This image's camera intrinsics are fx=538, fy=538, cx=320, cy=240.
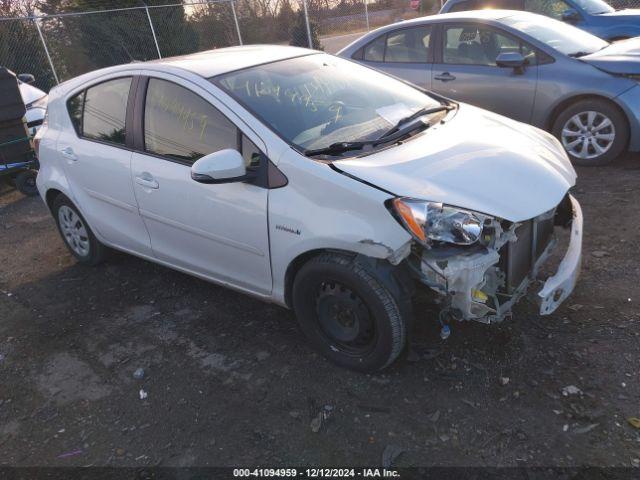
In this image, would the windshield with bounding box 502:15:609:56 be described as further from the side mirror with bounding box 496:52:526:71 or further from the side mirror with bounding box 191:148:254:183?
the side mirror with bounding box 191:148:254:183

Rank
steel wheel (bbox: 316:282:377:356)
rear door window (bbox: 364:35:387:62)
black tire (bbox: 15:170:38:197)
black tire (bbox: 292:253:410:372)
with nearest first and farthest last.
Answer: black tire (bbox: 292:253:410:372)
steel wheel (bbox: 316:282:377:356)
rear door window (bbox: 364:35:387:62)
black tire (bbox: 15:170:38:197)

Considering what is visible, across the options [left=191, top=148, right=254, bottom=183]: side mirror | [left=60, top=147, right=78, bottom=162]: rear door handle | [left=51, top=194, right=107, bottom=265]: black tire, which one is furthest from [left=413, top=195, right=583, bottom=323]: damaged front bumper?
[left=51, top=194, right=107, bottom=265]: black tire

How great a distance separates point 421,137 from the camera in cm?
317

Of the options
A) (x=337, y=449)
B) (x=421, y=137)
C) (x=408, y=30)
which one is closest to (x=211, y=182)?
(x=421, y=137)

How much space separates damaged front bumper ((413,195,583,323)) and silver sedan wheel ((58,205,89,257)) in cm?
315

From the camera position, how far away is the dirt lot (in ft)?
8.37

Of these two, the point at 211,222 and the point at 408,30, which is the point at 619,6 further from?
the point at 211,222

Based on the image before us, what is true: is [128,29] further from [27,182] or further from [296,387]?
[296,387]

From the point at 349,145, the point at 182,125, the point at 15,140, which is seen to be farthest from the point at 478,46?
the point at 15,140

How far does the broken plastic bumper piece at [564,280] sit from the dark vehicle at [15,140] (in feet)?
21.8

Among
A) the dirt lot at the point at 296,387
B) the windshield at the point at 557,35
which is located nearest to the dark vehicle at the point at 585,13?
the windshield at the point at 557,35

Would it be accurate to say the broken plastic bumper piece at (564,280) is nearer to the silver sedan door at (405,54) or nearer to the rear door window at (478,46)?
the rear door window at (478,46)

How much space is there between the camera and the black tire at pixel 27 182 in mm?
7219

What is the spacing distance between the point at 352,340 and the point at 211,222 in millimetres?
1112
